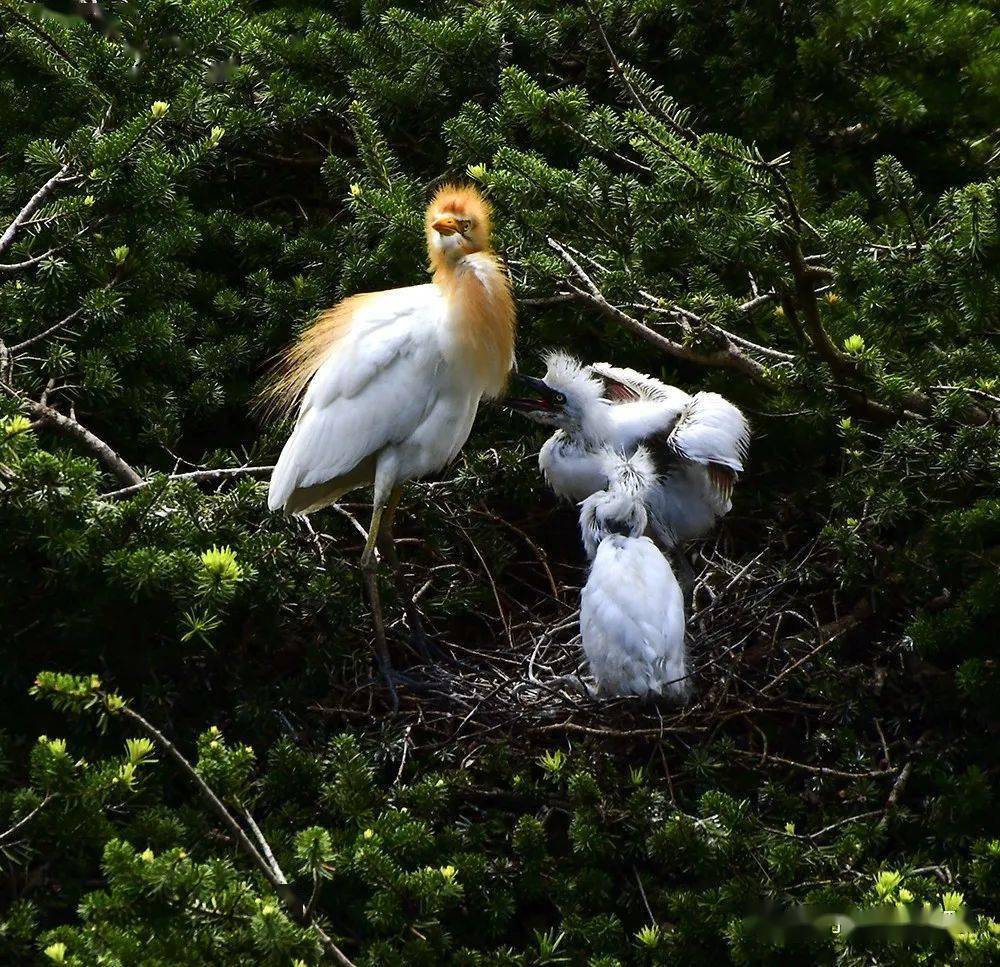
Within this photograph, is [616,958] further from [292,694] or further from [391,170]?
[391,170]

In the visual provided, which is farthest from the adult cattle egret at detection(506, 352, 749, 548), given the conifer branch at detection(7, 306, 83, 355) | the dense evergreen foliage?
the conifer branch at detection(7, 306, 83, 355)

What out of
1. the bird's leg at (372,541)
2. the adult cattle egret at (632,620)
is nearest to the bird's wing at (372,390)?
the bird's leg at (372,541)

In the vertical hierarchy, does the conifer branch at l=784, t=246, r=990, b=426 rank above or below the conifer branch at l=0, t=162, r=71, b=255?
below

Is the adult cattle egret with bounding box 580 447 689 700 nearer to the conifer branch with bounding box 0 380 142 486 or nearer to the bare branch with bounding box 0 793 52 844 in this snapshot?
the conifer branch with bounding box 0 380 142 486

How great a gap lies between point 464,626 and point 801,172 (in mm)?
1787

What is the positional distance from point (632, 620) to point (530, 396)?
3.47 feet

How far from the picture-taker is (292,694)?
3432 millimetres

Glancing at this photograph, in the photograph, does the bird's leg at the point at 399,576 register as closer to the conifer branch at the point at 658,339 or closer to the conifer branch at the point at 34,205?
the conifer branch at the point at 658,339

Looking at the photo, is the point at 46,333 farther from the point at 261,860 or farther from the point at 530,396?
the point at 261,860

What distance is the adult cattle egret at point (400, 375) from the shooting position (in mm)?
3891

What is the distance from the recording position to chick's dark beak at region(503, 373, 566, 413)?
4.14 meters

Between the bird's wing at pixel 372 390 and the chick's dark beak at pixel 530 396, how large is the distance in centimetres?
39

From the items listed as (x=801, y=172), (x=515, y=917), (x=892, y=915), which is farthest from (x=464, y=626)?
(x=892, y=915)

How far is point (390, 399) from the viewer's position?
3908mm
